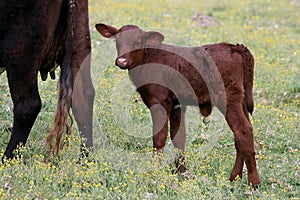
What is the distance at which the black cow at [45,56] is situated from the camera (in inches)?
210

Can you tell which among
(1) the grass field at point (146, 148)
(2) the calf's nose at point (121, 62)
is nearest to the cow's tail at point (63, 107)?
(1) the grass field at point (146, 148)

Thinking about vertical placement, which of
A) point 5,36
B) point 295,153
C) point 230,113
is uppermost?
point 5,36

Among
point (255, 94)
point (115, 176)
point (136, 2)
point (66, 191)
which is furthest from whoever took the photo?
point (136, 2)

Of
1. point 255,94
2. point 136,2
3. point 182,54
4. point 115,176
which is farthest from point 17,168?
point 136,2

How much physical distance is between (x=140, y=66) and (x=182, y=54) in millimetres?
443

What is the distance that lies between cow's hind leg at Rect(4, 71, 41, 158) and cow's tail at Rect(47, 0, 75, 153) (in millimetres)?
308

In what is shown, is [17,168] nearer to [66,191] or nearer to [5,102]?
[66,191]

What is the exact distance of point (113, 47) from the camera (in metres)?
10.3

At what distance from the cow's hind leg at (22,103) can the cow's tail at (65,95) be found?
308 millimetres

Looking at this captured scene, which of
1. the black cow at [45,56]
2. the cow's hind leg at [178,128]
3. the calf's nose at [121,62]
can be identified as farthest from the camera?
the cow's hind leg at [178,128]

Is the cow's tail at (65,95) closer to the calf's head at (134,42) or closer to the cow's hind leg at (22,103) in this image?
the cow's hind leg at (22,103)

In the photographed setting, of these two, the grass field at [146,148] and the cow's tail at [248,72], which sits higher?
the cow's tail at [248,72]

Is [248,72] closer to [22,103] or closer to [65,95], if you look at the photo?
[65,95]

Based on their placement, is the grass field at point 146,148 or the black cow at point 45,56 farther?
the black cow at point 45,56
